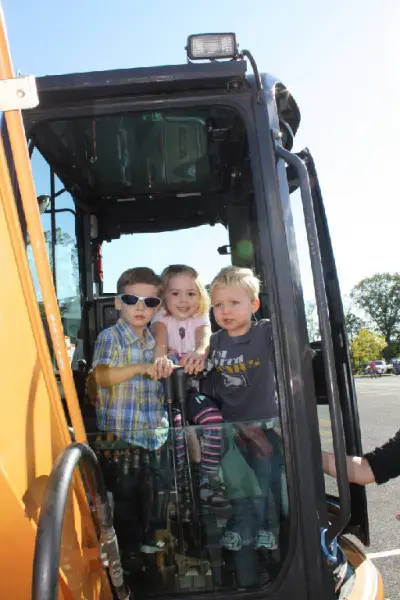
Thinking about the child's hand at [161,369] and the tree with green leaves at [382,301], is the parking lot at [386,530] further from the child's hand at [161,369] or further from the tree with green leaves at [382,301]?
the tree with green leaves at [382,301]

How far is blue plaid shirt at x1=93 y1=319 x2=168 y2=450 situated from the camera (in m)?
2.04

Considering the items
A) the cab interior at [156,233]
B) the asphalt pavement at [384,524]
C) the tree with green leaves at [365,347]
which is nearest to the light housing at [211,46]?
the cab interior at [156,233]

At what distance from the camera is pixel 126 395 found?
208 centimetres

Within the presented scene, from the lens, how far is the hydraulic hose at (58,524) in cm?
94

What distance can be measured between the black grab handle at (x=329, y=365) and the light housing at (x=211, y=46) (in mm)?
433

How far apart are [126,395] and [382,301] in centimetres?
8058

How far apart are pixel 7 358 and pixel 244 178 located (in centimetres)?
199

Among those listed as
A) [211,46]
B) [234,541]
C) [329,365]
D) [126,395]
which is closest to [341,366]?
[329,365]

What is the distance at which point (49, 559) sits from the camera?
0.95 metres

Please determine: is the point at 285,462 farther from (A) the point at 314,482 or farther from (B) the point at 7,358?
(B) the point at 7,358

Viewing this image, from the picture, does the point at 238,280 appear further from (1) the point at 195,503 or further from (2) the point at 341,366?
(1) the point at 195,503

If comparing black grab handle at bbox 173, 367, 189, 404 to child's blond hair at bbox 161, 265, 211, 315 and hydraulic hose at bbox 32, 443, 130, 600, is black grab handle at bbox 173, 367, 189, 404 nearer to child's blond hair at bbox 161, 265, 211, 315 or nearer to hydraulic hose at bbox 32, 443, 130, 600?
hydraulic hose at bbox 32, 443, 130, 600

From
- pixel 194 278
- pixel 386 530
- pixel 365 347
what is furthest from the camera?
pixel 365 347

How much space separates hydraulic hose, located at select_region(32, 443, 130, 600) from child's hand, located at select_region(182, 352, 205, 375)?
706 mm
